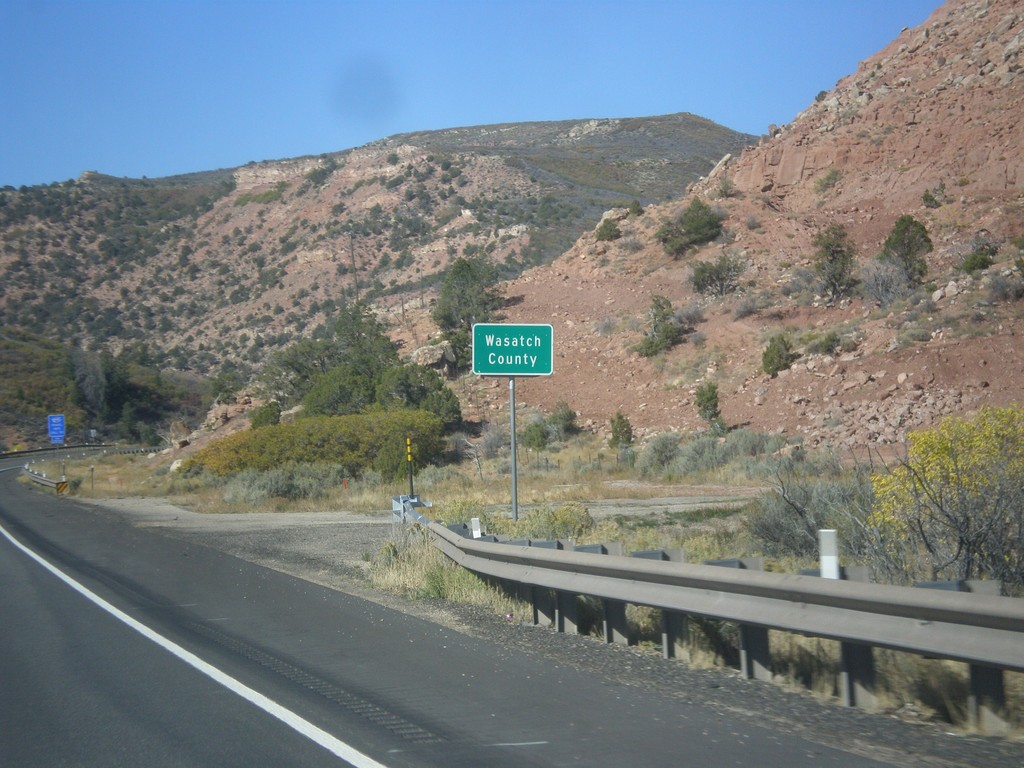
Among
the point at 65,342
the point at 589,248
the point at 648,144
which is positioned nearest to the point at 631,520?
the point at 589,248

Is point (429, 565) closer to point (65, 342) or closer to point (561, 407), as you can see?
point (561, 407)

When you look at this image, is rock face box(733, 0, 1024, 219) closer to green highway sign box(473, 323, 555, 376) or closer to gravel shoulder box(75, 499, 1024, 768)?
green highway sign box(473, 323, 555, 376)

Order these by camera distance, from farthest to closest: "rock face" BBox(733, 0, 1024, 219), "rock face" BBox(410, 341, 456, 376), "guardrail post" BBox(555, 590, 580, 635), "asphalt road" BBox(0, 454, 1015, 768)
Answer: "rock face" BBox(410, 341, 456, 376), "rock face" BBox(733, 0, 1024, 219), "guardrail post" BBox(555, 590, 580, 635), "asphalt road" BBox(0, 454, 1015, 768)

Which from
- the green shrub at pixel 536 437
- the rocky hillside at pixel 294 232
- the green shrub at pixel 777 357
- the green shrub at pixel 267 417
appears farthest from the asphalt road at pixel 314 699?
the rocky hillside at pixel 294 232

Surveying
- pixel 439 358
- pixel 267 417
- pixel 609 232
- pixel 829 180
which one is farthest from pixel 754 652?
pixel 609 232

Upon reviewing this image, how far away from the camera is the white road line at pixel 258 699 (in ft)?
20.0

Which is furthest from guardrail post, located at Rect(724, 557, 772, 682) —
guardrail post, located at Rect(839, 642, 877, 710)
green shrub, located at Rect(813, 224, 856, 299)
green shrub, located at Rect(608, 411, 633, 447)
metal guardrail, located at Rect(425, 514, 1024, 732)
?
green shrub, located at Rect(813, 224, 856, 299)

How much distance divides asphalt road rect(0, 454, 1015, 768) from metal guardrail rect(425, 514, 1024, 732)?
72cm

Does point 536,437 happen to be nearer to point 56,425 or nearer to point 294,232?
point 56,425

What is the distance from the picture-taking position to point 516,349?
15.2m

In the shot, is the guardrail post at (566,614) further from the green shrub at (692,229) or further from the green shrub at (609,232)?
the green shrub at (609,232)

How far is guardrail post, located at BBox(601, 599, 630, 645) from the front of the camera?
9.30 metres

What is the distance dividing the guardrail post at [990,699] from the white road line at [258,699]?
360cm

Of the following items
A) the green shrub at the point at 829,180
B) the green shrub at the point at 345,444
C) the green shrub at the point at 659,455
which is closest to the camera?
the green shrub at the point at 659,455
